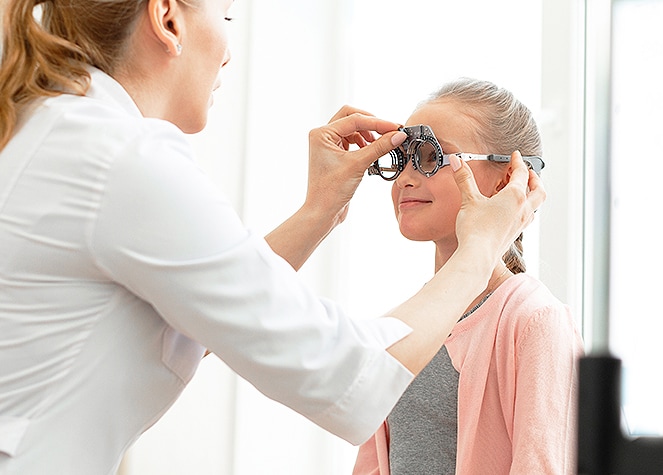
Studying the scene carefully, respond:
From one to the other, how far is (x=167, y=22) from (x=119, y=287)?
0.33 meters

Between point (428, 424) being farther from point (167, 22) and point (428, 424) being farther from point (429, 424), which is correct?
point (167, 22)

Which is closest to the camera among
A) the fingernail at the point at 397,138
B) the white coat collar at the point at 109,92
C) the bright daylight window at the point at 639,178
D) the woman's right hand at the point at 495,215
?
the white coat collar at the point at 109,92

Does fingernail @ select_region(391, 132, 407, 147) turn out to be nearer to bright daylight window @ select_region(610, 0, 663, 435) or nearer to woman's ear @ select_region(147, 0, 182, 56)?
woman's ear @ select_region(147, 0, 182, 56)

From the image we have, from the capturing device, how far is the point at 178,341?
3.40ft

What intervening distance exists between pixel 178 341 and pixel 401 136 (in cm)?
54

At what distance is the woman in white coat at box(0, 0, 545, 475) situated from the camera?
0.91 m

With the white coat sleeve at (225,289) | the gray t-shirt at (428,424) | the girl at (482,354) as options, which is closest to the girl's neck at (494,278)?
the girl at (482,354)

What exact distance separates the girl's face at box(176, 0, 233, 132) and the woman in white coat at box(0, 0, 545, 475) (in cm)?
3

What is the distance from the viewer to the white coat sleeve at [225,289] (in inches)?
35.8

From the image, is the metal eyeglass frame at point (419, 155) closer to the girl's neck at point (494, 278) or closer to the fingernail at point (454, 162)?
the fingernail at point (454, 162)

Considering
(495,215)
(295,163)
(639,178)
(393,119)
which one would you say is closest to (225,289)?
(495,215)

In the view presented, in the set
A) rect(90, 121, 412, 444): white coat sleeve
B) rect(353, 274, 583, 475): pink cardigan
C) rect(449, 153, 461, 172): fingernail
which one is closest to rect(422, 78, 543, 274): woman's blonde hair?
rect(449, 153, 461, 172): fingernail

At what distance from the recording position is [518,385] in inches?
51.3

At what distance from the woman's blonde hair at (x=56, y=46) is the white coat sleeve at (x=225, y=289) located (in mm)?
147
